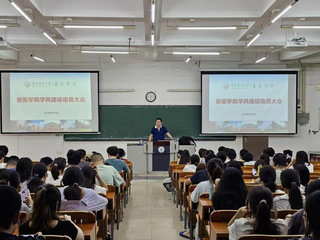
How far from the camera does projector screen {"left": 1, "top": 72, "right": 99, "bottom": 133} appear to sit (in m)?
10.8

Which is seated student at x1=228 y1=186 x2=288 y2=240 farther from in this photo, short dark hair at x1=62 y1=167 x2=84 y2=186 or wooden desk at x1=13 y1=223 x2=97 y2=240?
short dark hair at x1=62 y1=167 x2=84 y2=186

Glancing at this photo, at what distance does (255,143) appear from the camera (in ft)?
37.1

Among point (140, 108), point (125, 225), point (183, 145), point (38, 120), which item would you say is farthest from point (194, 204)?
point (38, 120)

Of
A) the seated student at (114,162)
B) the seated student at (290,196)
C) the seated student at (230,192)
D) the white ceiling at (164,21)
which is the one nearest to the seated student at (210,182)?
the seated student at (230,192)

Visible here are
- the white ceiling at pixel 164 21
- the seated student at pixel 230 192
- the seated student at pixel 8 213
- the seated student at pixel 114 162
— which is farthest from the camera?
the white ceiling at pixel 164 21

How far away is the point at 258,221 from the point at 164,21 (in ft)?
17.4

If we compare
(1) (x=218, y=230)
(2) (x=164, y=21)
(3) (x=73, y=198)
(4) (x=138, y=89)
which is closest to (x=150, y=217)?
(3) (x=73, y=198)

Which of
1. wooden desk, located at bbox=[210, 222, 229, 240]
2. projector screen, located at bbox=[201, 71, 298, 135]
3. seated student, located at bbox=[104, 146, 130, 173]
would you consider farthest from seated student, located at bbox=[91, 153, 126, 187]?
projector screen, located at bbox=[201, 71, 298, 135]

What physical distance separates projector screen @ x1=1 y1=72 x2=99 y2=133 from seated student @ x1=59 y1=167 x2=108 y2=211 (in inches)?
303

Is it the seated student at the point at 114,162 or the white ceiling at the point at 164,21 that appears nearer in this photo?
the seated student at the point at 114,162

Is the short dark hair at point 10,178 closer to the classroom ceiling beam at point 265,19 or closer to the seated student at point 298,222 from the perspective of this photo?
the seated student at point 298,222

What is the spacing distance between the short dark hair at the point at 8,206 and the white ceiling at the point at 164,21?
4.63m

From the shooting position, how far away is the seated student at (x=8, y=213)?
1.66m

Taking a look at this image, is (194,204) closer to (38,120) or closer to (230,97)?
(230,97)
